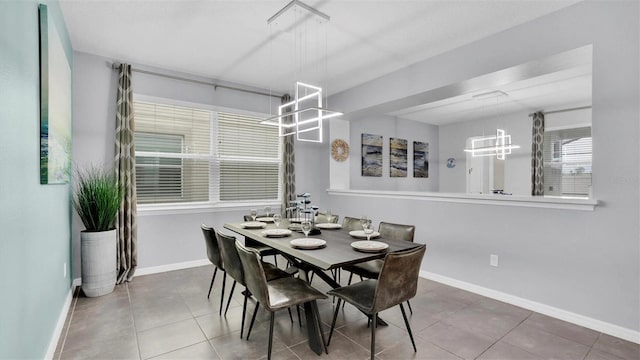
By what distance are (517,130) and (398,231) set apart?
4853 mm

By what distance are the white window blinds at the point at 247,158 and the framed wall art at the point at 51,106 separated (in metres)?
2.15

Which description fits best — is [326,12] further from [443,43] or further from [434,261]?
[434,261]

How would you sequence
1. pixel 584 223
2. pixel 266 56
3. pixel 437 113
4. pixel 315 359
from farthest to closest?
pixel 437 113, pixel 266 56, pixel 584 223, pixel 315 359

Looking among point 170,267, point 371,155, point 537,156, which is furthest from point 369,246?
point 537,156

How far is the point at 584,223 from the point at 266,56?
3701 mm

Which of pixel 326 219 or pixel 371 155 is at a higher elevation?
pixel 371 155

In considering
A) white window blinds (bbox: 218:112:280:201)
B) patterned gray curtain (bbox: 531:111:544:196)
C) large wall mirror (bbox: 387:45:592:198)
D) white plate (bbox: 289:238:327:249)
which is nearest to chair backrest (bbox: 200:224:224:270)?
white plate (bbox: 289:238:327:249)

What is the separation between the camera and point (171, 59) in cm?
376

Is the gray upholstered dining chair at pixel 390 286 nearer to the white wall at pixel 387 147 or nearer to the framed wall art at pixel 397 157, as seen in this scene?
the white wall at pixel 387 147

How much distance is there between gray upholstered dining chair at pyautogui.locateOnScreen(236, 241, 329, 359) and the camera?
1.93 metres

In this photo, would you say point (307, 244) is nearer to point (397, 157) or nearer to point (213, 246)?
point (213, 246)

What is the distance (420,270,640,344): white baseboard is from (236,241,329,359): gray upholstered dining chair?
6.79ft

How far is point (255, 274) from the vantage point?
196 centimetres

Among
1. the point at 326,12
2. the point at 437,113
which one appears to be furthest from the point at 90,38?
the point at 437,113
